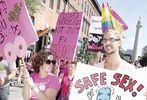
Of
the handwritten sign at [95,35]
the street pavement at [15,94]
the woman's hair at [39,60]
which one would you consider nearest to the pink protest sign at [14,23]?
the woman's hair at [39,60]

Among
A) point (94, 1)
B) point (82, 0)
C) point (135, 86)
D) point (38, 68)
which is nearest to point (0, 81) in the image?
point (38, 68)

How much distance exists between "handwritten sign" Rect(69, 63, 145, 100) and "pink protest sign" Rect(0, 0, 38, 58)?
65cm

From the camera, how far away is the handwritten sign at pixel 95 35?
39.6 ft

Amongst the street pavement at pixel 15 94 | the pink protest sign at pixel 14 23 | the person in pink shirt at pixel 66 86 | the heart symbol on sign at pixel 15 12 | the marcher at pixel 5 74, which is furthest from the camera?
the street pavement at pixel 15 94

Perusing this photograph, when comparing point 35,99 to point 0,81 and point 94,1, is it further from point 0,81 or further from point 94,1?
point 94,1

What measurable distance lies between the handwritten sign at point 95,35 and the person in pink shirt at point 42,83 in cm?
711

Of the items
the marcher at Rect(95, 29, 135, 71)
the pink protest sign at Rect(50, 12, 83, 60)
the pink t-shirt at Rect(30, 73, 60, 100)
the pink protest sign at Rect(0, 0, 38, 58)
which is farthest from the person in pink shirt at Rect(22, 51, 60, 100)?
the pink protest sign at Rect(50, 12, 83, 60)

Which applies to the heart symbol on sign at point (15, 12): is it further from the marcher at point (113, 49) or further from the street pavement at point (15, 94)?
the street pavement at point (15, 94)

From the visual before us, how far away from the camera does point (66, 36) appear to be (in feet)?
23.4

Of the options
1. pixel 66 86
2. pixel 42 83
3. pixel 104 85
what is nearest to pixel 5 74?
A: pixel 66 86

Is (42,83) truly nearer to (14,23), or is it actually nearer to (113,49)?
(14,23)

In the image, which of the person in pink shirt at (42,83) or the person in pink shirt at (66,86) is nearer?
the person in pink shirt at (42,83)

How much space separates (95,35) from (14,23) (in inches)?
334

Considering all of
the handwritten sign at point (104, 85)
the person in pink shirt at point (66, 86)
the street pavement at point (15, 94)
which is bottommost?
the street pavement at point (15, 94)
